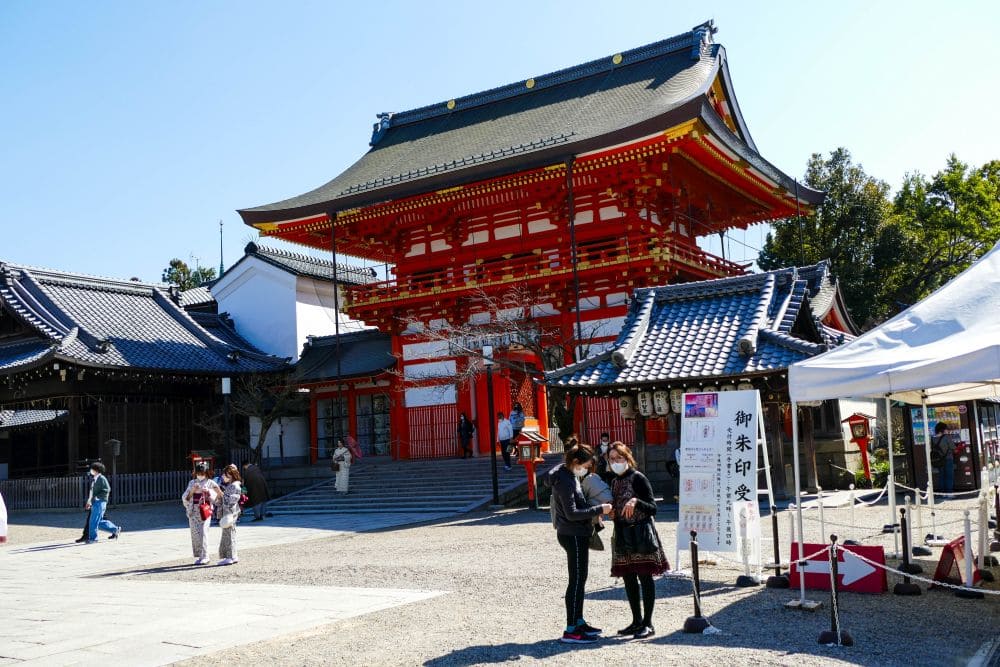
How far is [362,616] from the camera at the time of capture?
8.54 m

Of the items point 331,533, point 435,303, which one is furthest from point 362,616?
point 435,303

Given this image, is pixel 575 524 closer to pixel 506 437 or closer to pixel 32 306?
pixel 506 437

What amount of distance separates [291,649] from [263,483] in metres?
12.7

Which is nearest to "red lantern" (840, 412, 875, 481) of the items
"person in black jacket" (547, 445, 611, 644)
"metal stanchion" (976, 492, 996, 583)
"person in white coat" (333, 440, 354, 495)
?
"metal stanchion" (976, 492, 996, 583)

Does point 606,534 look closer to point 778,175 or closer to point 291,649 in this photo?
point 291,649

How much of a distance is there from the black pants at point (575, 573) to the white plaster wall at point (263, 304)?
26.3 m

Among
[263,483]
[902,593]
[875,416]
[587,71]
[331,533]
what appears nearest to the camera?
[902,593]

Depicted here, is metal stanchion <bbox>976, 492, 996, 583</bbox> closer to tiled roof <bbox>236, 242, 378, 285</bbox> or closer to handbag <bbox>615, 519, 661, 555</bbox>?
handbag <bbox>615, 519, 661, 555</bbox>

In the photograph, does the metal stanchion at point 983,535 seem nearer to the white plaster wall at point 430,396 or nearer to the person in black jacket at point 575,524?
the person in black jacket at point 575,524

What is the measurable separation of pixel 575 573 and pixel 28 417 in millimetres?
27500

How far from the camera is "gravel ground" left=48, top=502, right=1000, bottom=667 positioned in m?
6.62

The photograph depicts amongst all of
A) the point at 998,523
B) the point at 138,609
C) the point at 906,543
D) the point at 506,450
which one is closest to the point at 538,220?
the point at 506,450

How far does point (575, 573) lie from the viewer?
7.18 meters

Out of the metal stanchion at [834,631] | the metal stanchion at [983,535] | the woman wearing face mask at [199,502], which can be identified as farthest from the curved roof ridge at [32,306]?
the metal stanchion at [834,631]
